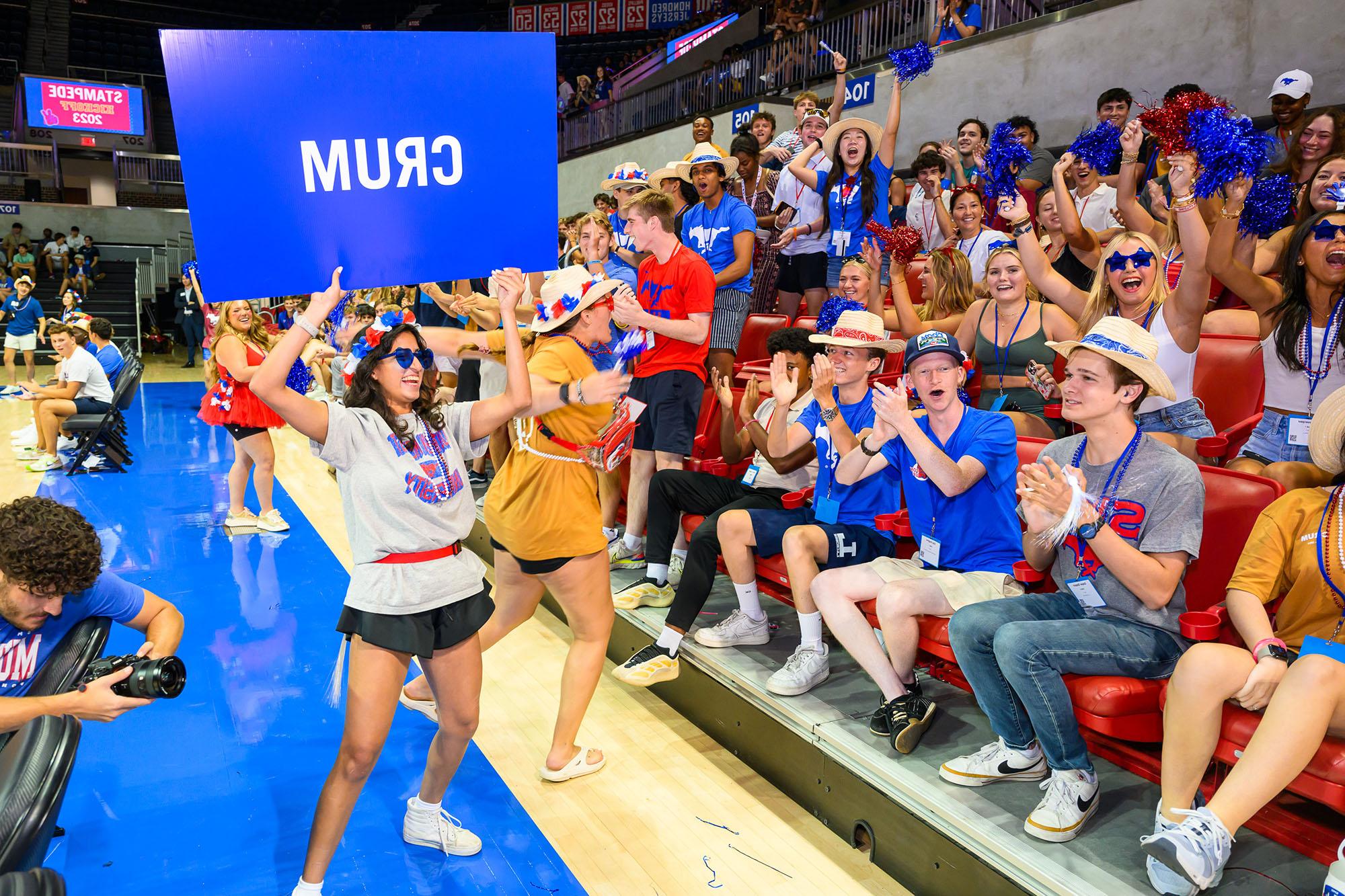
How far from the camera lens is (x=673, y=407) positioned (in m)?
4.55

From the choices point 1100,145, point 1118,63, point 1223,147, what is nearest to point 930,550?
point 1223,147

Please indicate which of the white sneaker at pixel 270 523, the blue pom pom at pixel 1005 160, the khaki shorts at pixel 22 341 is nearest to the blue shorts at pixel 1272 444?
the blue pom pom at pixel 1005 160

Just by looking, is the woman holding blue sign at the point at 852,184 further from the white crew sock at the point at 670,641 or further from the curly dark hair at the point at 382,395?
the curly dark hair at the point at 382,395

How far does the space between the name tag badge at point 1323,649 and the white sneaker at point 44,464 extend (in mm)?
9403

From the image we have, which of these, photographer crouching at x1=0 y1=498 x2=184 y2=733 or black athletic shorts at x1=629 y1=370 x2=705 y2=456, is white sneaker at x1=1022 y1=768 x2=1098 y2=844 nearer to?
photographer crouching at x1=0 y1=498 x2=184 y2=733

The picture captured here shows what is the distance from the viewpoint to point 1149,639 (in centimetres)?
263

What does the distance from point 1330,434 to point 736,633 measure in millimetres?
2185

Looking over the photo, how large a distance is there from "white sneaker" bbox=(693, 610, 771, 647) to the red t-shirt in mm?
1235

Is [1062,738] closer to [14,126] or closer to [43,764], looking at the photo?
[43,764]

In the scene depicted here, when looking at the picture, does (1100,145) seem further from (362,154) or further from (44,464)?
(44,464)

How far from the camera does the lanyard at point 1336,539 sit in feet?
7.69

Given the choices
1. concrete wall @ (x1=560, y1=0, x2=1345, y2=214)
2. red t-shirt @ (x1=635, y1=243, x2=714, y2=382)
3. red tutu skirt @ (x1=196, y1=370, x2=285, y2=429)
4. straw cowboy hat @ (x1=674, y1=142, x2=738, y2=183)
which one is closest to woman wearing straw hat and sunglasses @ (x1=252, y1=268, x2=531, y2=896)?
red t-shirt @ (x1=635, y1=243, x2=714, y2=382)

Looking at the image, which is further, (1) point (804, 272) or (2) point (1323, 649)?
(1) point (804, 272)

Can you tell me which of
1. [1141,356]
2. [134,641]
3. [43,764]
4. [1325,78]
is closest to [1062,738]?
[1141,356]
